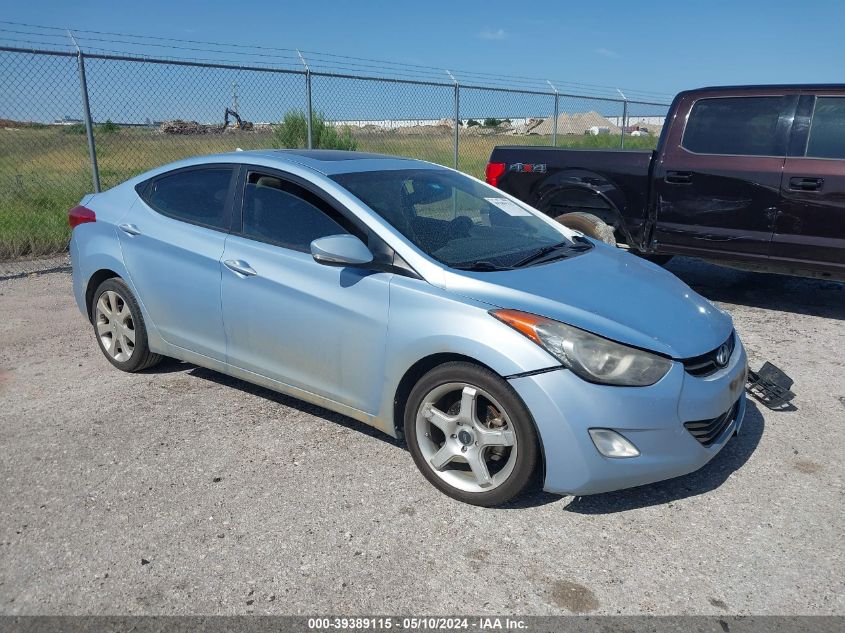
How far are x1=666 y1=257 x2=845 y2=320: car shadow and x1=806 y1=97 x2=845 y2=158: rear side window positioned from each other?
4.93 ft

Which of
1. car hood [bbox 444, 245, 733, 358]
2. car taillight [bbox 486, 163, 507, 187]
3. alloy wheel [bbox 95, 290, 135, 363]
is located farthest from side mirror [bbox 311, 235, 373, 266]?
car taillight [bbox 486, 163, 507, 187]

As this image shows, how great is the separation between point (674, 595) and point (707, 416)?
2.67 feet

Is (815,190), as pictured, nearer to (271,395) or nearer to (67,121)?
(271,395)

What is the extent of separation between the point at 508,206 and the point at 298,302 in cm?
157

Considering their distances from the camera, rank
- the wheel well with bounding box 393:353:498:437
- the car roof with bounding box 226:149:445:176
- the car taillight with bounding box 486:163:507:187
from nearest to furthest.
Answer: the wheel well with bounding box 393:353:498:437
the car roof with bounding box 226:149:445:176
the car taillight with bounding box 486:163:507:187

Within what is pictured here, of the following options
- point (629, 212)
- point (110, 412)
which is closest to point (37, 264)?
point (110, 412)

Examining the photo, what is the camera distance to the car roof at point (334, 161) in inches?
152

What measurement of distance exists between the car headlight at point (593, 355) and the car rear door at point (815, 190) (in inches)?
147

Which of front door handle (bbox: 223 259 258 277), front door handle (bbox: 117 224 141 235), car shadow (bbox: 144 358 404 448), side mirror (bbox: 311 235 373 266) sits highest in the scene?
side mirror (bbox: 311 235 373 266)

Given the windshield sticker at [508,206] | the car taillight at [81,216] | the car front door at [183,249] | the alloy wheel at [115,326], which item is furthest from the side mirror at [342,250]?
the car taillight at [81,216]

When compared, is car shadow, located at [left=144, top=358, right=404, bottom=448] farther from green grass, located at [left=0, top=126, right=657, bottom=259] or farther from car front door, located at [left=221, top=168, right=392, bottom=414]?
green grass, located at [left=0, top=126, right=657, bottom=259]

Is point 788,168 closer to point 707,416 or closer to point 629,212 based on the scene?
point 629,212

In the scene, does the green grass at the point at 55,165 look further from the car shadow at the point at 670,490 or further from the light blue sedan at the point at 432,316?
the car shadow at the point at 670,490

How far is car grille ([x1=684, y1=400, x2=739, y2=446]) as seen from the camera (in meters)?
3.03
